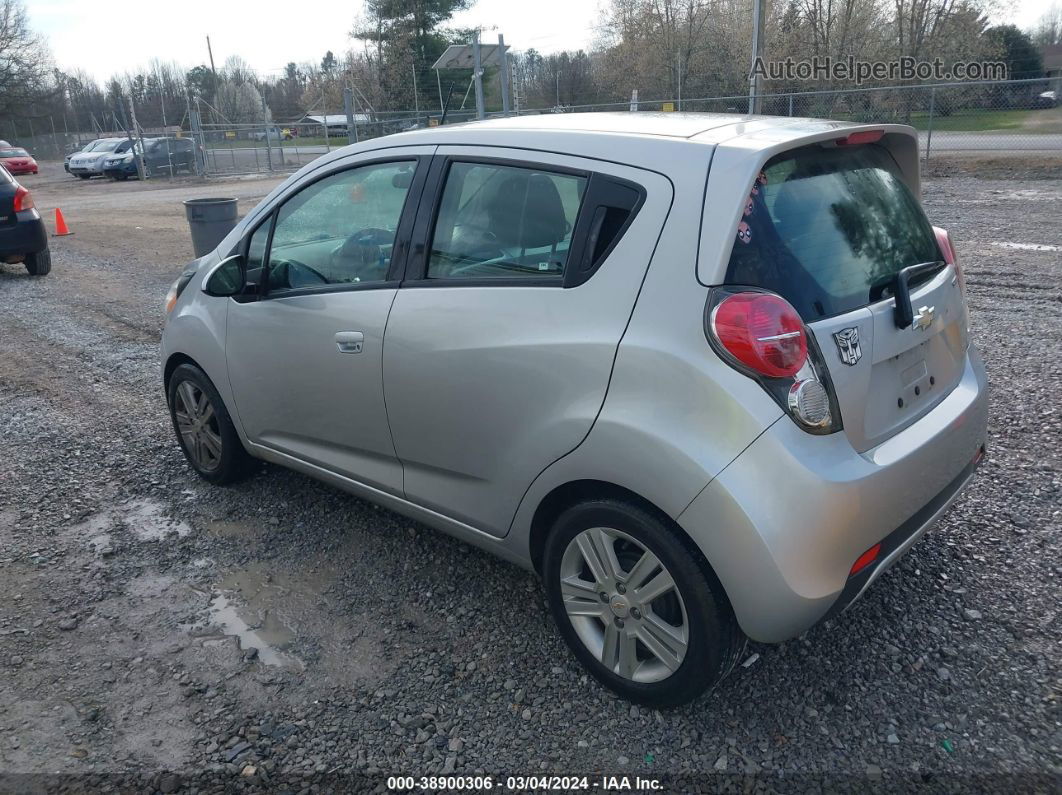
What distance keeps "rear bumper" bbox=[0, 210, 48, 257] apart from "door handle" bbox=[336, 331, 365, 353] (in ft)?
31.3

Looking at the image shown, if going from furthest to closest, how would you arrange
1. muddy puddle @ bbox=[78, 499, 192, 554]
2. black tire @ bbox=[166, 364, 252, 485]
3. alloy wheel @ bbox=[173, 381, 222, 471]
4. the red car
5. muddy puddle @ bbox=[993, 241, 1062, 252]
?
the red car < muddy puddle @ bbox=[993, 241, 1062, 252] < alloy wheel @ bbox=[173, 381, 222, 471] < black tire @ bbox=[166, 364, 252, 485] < muddy puddle @ bbox=[78, 499, 192, 554]

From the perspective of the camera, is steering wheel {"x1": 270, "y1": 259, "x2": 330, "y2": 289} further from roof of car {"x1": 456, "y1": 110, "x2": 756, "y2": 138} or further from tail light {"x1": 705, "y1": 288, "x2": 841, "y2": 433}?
tail light {"x1": 705, "y1": 288, "x2": 841, "y2": 433}

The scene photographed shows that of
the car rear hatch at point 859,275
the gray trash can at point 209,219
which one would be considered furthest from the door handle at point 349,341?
the gray trash can at point 209,219

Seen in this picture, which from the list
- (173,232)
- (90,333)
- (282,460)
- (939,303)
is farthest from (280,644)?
(173,232)

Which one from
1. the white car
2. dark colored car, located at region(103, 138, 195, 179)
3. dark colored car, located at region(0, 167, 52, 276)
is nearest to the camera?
dark colored car, located at region(0, 167, 52, 276)

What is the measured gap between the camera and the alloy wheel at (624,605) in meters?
2.54

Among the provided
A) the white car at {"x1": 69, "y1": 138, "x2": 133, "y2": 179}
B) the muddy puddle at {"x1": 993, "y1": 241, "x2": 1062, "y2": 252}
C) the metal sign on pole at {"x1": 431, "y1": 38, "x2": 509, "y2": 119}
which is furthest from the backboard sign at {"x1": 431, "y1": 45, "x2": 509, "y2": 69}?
the white car at {"x1": 69, "y1": 138, "x2": 133, "y2": 179}

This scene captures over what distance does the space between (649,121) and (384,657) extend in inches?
83.7

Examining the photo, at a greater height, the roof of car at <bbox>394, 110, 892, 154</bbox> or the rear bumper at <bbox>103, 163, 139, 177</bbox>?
the roof of car at <bbox>394, 110, 892, 154</bbox>

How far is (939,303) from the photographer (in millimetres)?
2871

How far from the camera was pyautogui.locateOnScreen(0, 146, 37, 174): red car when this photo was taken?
35984 mm

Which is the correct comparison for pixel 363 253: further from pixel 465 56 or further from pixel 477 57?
pixel 465 56

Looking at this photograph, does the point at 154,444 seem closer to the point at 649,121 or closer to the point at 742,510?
the point at 649,121

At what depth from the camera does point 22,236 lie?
10.8 m
